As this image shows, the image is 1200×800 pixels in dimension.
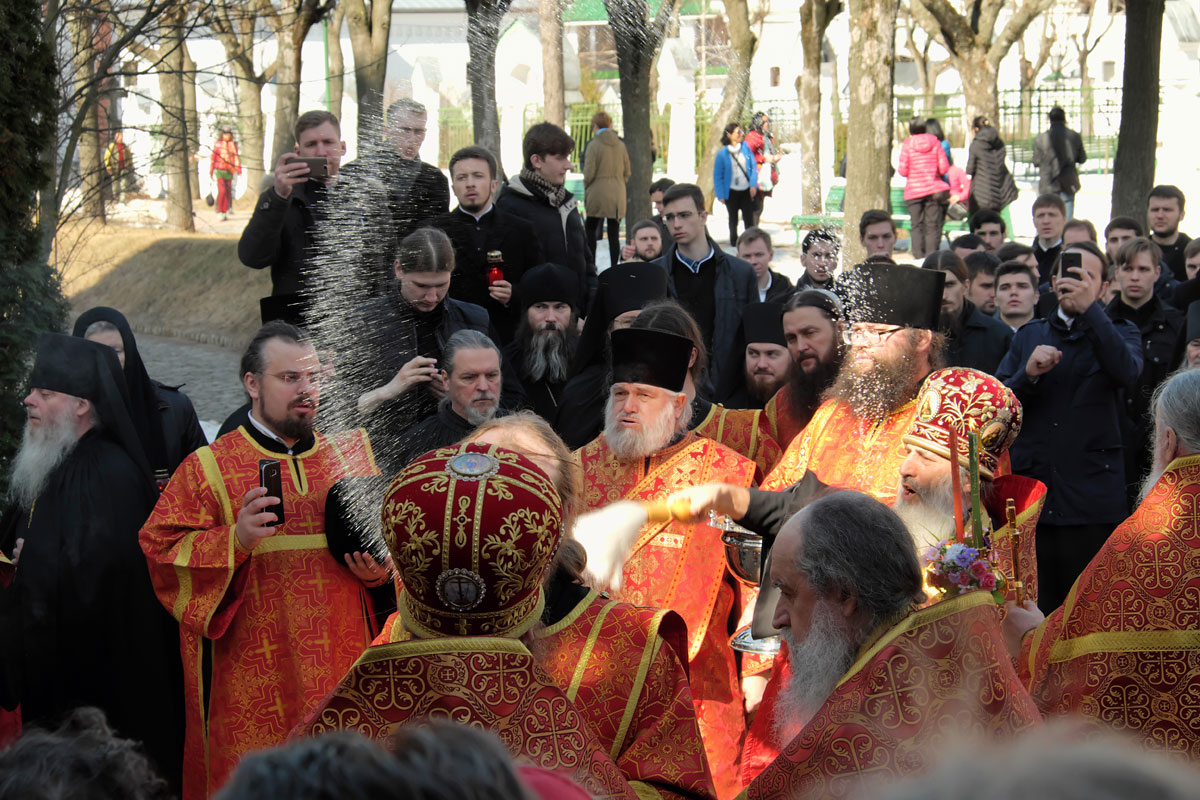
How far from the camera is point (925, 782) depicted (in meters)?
0.98

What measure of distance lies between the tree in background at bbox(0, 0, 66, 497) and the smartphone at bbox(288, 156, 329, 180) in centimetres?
95

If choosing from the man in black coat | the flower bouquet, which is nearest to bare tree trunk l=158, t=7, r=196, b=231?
the man in black coat

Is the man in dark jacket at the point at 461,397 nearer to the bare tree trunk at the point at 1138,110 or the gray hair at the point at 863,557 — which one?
the gray hair at the point at 863,557

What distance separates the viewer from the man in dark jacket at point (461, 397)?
4434mm

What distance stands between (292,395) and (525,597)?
2.03 m

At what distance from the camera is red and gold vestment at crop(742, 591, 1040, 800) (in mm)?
2266

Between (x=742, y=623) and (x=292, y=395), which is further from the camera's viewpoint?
(x=292, y=395)

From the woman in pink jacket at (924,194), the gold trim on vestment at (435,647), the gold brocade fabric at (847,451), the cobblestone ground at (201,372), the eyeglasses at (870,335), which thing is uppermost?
the woman in pink jacket at (924,194)

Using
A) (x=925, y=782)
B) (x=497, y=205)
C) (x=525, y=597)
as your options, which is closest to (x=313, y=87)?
(x=497, y=205)

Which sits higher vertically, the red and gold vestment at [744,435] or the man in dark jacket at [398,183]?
the man in dark jacket at [398,183]

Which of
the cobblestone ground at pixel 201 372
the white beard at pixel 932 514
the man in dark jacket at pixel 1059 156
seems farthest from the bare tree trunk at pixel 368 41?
the man in dark jacket at pixel 1059 156

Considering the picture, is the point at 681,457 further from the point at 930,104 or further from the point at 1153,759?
the point at 930,104

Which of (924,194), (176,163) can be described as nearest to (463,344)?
(924,194)

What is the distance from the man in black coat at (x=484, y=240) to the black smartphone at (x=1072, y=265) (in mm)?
2308
